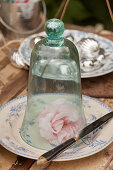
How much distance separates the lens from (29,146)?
21.5 inches

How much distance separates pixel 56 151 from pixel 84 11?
1.53m

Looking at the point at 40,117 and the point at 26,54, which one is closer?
the point at 40,117

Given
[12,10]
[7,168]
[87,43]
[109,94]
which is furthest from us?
[12,10]

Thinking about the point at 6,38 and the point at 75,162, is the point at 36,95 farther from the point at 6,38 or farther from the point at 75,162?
the point at 6,38

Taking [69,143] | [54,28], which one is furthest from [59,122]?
[54,28]

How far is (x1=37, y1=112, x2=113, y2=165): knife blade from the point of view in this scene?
18.9 inches

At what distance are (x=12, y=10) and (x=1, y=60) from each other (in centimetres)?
23

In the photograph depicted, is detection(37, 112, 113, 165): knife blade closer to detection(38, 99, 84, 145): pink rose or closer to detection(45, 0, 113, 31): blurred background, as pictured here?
detection(38, 99, 84, 145): pink rose

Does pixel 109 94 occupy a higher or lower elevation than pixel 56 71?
lower

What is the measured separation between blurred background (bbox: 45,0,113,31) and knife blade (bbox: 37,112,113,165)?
1325 mm

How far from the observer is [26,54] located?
35.4 inches

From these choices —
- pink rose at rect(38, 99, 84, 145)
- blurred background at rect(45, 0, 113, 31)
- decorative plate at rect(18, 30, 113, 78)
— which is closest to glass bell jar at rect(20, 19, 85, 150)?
pink rose at rect(38, 99, 84, 145)

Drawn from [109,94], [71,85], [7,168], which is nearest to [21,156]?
[7,168]

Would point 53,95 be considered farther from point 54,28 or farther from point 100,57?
point 100,57
